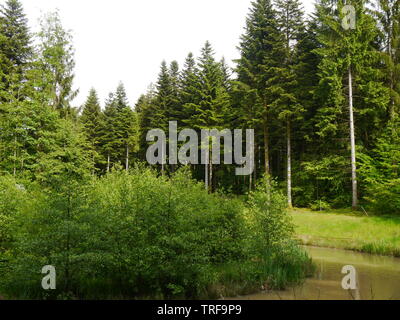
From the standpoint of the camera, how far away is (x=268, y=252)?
1097cm

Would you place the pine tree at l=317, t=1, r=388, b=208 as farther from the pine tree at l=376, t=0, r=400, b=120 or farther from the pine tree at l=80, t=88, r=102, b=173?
the pine tree at l=80, t=88, r=102, b=173

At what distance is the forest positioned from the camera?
8.15 m

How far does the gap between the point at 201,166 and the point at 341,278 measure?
29.2m

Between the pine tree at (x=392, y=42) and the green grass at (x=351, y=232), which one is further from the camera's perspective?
the pine tree at (x=392, y=42)

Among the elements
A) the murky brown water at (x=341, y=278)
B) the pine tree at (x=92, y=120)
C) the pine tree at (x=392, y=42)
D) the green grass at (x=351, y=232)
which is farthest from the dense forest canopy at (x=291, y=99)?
the pine tree at (x=92, y=120)

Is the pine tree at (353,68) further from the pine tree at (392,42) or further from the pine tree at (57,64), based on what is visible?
the pine tree at (57,64)

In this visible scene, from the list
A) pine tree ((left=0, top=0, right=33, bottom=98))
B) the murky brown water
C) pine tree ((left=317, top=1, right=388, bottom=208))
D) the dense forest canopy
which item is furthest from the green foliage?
pine tree ((left=0, top=0, right=33, bottom=98))

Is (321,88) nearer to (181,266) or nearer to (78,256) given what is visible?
(181,266)

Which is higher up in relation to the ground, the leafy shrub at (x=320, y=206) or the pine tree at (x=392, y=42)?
the pine tree at (x=392, y=42)

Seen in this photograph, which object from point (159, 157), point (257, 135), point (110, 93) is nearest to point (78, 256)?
point (257, 135)

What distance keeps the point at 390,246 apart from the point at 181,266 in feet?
36.8

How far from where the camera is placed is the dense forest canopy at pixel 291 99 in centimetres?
2044

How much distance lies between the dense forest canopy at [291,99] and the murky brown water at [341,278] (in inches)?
254
